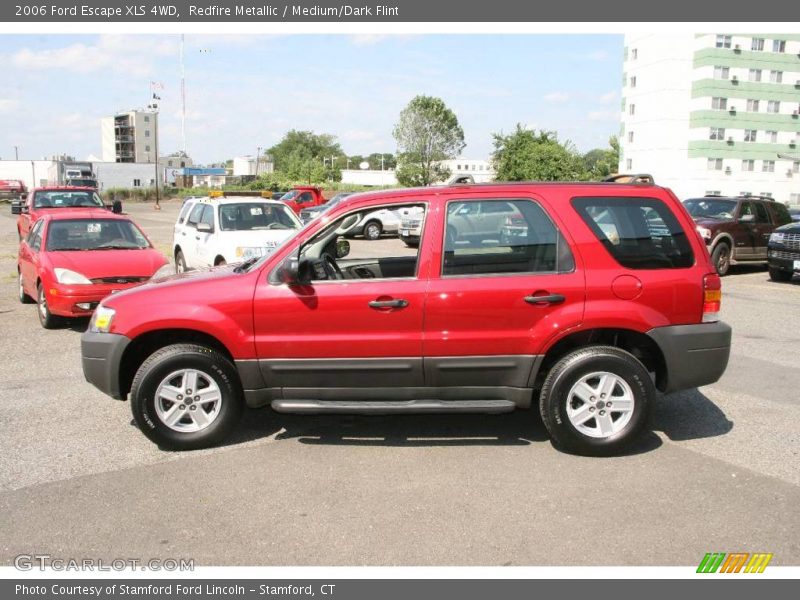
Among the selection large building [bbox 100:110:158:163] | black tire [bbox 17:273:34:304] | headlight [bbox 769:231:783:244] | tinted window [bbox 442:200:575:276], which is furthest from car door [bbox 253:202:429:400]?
large building [bbox 100:110:158:163]

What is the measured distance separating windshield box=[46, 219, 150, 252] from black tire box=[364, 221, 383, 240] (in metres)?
13.9

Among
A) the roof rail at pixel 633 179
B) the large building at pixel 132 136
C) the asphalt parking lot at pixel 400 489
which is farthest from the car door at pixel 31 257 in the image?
the large building at pixel 132 136

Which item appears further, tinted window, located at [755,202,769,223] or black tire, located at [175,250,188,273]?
tinted window, located at [755,202,769,223]

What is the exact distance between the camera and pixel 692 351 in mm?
5078

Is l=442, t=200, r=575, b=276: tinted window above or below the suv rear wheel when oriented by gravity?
above

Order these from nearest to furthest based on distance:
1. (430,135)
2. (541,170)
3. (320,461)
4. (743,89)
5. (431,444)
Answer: (320,461)
(431,444)
(541,170)
(743,89)
(430,135)

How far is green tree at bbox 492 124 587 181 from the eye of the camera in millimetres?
39906

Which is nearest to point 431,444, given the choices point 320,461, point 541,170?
point 320,461

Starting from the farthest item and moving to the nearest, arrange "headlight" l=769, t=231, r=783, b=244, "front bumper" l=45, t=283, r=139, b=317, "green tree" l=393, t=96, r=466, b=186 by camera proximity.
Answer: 1. "green tree" l=393, t=96, r=466, b=186
2. "headlight" l=769, t=231, r=783, b=244
3. "front bumper" l=45, t=283, r=139, b=317

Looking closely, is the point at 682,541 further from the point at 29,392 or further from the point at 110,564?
the point at 29,392

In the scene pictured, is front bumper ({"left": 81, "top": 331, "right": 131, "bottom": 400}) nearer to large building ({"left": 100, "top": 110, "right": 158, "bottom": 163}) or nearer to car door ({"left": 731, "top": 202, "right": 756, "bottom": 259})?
car door ({"left": 731, "top": 202, "right": 756, "bottom": 259})

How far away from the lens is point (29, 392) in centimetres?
664

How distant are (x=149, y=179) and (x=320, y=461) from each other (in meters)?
93.1

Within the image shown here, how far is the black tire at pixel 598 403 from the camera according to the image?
4969 mm
